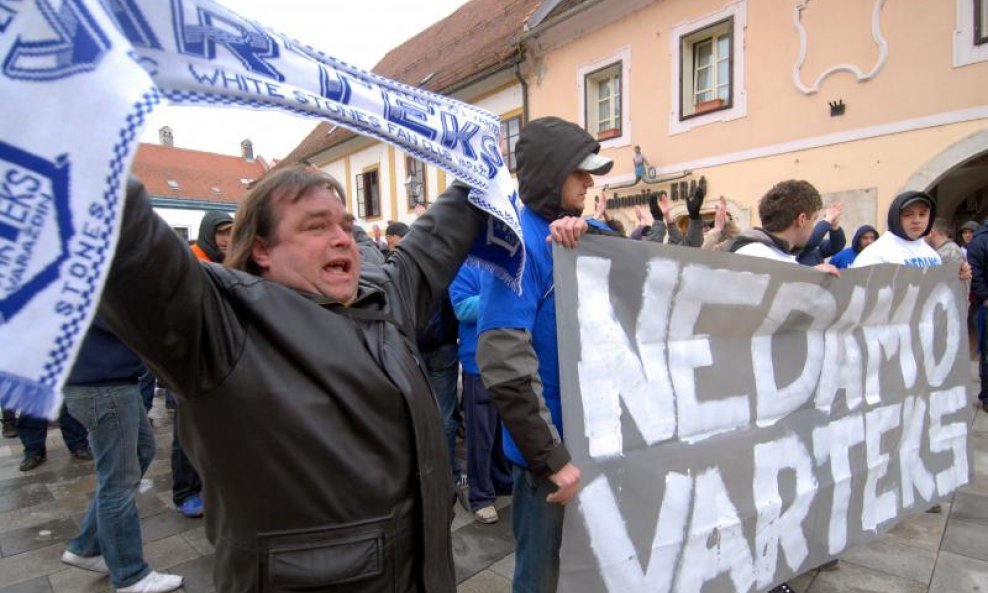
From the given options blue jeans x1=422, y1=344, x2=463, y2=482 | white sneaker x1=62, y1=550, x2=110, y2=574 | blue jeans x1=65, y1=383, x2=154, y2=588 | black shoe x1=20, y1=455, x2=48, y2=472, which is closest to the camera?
blue jeans x1=65, y1=383, x2=154, y2=588

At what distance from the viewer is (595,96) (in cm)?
1150

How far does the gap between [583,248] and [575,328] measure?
0.89 ft

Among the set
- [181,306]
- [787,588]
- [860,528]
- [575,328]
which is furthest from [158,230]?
[860,528]

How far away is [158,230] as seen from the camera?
853mm

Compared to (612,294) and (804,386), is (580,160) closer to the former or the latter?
(612,294)

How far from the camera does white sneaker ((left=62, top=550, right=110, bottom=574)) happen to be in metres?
2.91

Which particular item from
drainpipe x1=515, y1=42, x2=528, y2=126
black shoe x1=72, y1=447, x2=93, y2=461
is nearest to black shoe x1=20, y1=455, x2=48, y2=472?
black shoe x1=72, y1=447, x2=93, y2=461

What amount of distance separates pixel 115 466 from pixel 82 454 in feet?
10.3

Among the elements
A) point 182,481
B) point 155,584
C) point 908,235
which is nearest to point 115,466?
point 155,584

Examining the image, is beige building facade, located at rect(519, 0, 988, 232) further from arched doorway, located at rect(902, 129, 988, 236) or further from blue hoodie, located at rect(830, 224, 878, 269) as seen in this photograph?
blue hoodie, located at rect(830, 224, 878, 269)

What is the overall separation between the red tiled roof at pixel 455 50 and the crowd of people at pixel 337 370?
9.15 m

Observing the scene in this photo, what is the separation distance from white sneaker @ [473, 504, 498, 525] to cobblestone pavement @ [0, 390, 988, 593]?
1.6 inches

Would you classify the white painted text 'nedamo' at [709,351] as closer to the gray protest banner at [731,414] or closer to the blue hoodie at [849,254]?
the gray protest banner at [731,414]

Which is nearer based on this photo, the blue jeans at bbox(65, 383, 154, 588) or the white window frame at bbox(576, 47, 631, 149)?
the blue jeans at bbox(65, 383, 154, 588)
